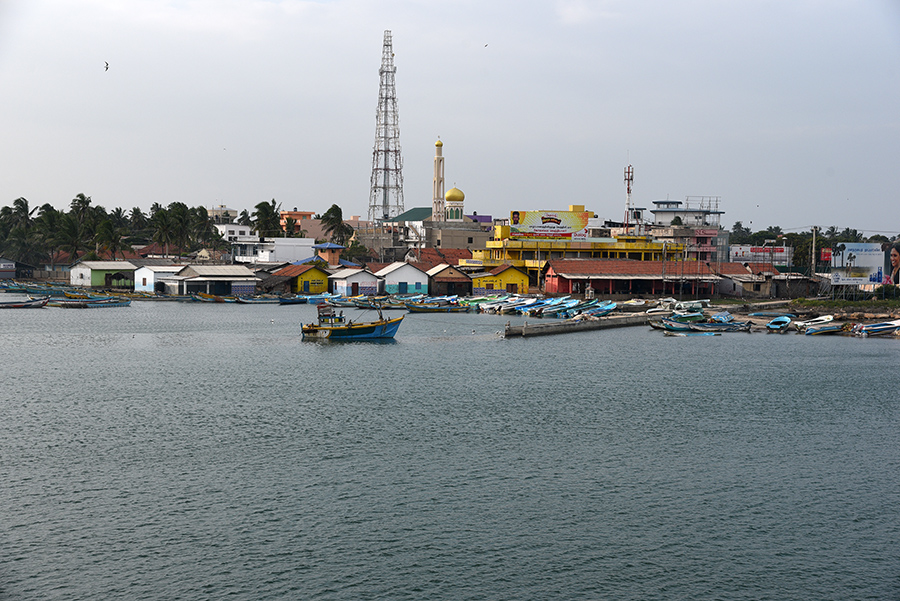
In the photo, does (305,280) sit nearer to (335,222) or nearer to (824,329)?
(335,222)

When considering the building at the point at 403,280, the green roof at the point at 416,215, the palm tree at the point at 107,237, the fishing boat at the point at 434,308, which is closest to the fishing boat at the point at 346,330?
the fishing boat at the point at 434,308

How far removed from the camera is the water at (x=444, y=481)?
17.8 m

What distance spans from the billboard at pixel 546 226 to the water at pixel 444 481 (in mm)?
47246

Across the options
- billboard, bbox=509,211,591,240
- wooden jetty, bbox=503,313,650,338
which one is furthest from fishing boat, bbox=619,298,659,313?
billboard, bbox=509,211,591,240

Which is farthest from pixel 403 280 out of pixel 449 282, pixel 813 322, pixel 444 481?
pixel 444 481

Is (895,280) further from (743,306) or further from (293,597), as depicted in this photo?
(293,597)

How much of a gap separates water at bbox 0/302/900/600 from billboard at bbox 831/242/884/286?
3268cm

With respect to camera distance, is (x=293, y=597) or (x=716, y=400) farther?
(x=716, y=400)

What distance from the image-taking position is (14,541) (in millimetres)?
18766

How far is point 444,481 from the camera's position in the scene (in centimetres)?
2333

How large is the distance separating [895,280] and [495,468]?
60753 millimetres

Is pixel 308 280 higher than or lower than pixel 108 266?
lower

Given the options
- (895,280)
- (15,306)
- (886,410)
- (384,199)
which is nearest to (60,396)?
(886,410)

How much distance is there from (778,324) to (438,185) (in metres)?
64.4
